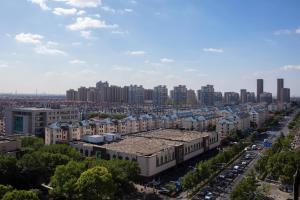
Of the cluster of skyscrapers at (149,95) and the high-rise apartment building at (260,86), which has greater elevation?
the high-rise apartment building at (260,86)

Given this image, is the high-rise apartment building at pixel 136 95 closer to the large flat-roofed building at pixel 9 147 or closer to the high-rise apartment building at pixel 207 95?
the high-rise apartment building at pixel 207 95

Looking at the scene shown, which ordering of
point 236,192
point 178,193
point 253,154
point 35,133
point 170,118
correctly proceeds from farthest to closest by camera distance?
point 170,118
point 35,133
point 253,154
point 178,193
point 236,192

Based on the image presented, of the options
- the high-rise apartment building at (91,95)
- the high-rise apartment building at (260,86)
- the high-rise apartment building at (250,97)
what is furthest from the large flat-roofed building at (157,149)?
the high-rise apartment building at (260,86)

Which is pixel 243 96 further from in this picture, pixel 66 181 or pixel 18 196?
pixel 18 196

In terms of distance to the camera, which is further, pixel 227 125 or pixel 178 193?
pixel 227 125

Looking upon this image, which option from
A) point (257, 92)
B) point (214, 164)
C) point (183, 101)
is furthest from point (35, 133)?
point (257, 92)

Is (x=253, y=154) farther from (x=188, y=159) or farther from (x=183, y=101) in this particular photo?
(x=183, y=101)
